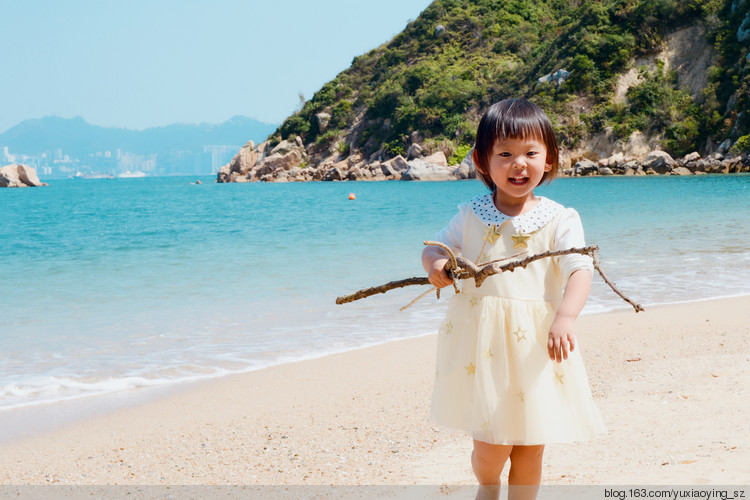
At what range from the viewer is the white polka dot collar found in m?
2.32

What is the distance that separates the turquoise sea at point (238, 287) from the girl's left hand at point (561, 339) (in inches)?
151

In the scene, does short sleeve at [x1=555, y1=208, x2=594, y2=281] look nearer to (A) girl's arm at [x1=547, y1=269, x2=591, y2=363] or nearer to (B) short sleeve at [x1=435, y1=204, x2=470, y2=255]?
(A) girl's arm at [x1=547, y1=269, x2=591, y2=363]

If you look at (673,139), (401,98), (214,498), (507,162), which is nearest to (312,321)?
(214,498)

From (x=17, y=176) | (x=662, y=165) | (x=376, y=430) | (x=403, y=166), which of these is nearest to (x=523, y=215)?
(x=376, y=430)

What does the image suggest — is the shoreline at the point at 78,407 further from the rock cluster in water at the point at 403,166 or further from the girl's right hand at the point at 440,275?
the rock cluster in water at the point at 403,166

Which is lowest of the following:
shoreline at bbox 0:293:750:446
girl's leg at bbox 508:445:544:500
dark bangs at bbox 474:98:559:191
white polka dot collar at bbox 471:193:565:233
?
shoreline at bbox 0:293:750:446

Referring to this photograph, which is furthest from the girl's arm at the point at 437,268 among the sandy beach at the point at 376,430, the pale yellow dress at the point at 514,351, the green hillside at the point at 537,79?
the green hillside at the point at 537,79

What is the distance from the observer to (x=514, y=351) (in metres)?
2.18

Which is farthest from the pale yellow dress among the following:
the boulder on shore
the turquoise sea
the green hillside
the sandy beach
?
the boulder on shore

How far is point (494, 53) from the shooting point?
6525 centimetres

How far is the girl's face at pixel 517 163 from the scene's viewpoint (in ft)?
7.44

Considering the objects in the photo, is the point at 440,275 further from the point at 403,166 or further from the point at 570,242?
the point at 403,166

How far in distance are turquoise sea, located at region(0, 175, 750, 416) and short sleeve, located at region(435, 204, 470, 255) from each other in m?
3.44

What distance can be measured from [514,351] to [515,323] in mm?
88
